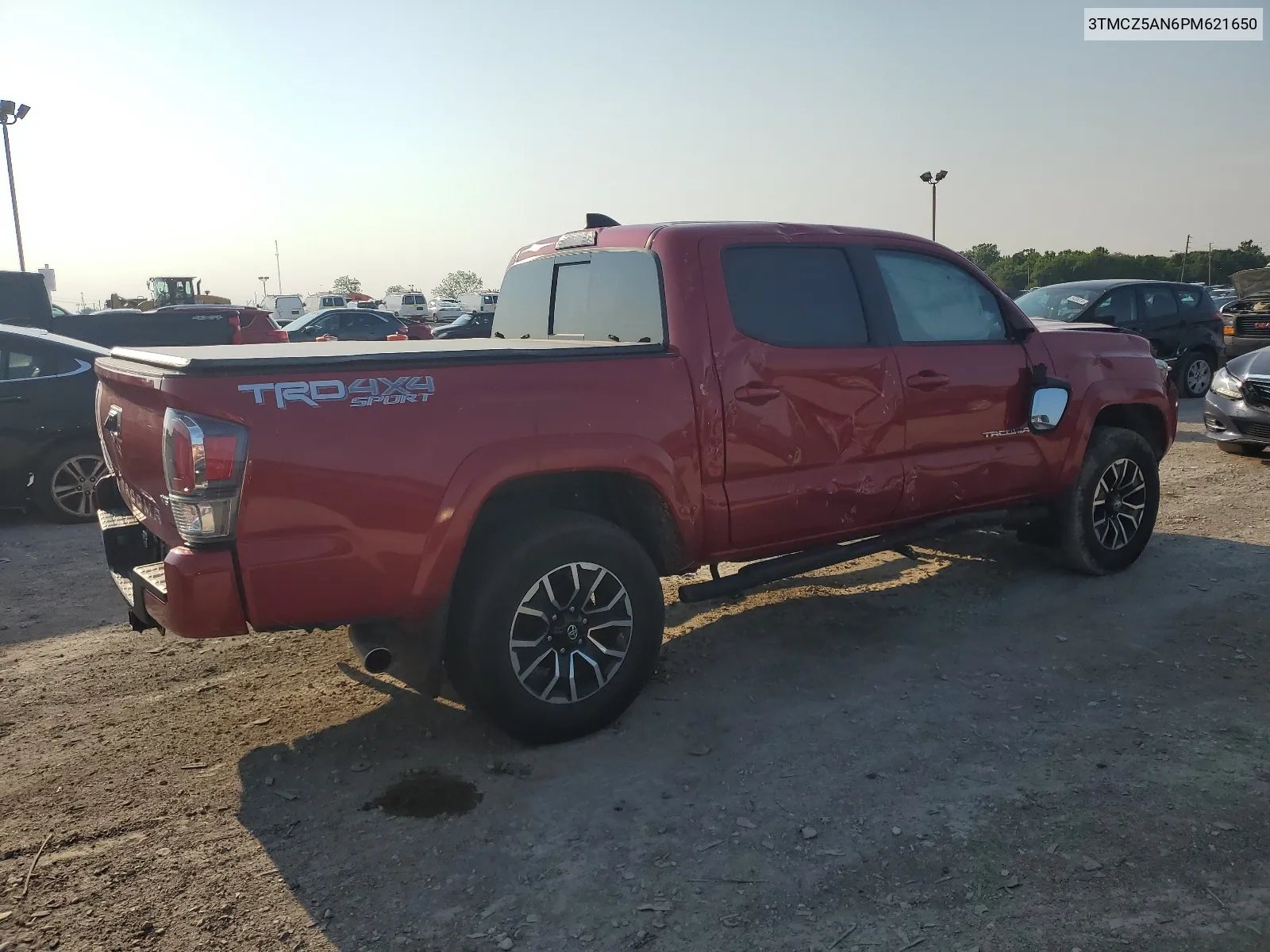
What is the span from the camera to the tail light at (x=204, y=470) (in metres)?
3.04

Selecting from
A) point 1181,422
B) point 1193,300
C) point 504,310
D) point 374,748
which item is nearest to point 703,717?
point 374,748

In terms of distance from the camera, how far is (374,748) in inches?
153

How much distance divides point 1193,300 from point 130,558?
48.1ft

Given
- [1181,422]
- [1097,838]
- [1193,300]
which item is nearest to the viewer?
[1097,838]

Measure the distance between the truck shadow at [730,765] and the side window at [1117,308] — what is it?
8.00m

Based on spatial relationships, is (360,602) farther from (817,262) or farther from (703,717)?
(817,262)

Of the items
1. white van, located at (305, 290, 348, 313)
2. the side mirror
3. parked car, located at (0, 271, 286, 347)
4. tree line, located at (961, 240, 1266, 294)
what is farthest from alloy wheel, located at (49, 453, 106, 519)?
tree line, located at (961, 240, 1266, 294)

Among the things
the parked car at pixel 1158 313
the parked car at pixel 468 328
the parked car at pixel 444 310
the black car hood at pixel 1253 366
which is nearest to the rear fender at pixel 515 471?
the black car hood at pixel 1253 366

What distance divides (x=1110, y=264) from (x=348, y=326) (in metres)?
62.8

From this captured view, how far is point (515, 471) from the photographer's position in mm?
3570

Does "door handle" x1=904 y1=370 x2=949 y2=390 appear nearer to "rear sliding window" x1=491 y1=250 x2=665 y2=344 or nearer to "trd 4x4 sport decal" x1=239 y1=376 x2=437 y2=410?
"rear sliding window" x1=491 y1=250 x2=665 y2=344

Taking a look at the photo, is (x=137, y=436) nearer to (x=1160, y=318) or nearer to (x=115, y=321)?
(x=115, y=321)

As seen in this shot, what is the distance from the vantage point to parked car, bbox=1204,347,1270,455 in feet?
29.5

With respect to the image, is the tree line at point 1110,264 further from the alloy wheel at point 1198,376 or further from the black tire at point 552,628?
the black tire at point 552,628
